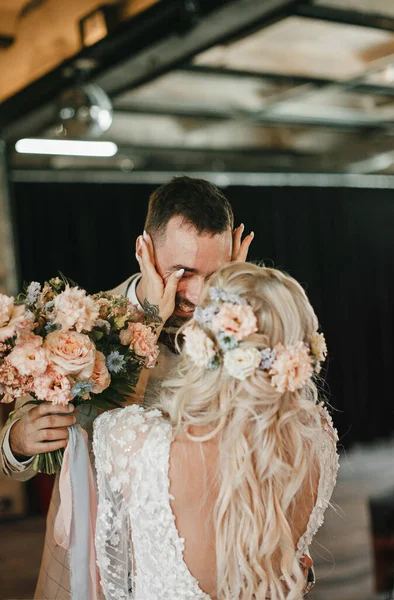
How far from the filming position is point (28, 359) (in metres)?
1.91

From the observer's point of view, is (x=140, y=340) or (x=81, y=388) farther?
(x=140, y=340)

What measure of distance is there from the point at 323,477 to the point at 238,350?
0.48 m

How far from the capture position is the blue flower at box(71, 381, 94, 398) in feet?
6.39

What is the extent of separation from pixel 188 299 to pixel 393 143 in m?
6.42

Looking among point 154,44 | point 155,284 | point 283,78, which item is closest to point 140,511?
point 155,284

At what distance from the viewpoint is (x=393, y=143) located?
27.2ft

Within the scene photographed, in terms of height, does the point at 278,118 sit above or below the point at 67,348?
above

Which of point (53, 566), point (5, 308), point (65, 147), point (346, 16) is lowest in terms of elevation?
point (53, 566)

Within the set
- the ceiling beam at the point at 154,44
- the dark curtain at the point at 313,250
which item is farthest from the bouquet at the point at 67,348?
the dark curtain at the point at 313,250

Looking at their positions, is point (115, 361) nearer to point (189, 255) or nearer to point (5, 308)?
point (5, 308)

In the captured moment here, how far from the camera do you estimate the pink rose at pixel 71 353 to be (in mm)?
1902

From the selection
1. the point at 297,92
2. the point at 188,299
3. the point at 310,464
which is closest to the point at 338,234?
the point at 297,92

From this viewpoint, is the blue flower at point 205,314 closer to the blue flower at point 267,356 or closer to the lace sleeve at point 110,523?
the blue flower at point 267,356

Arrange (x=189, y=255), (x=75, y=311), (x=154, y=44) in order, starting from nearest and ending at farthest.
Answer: (x=75, y=311), (x=189, y=255), (x=154, y=44)
